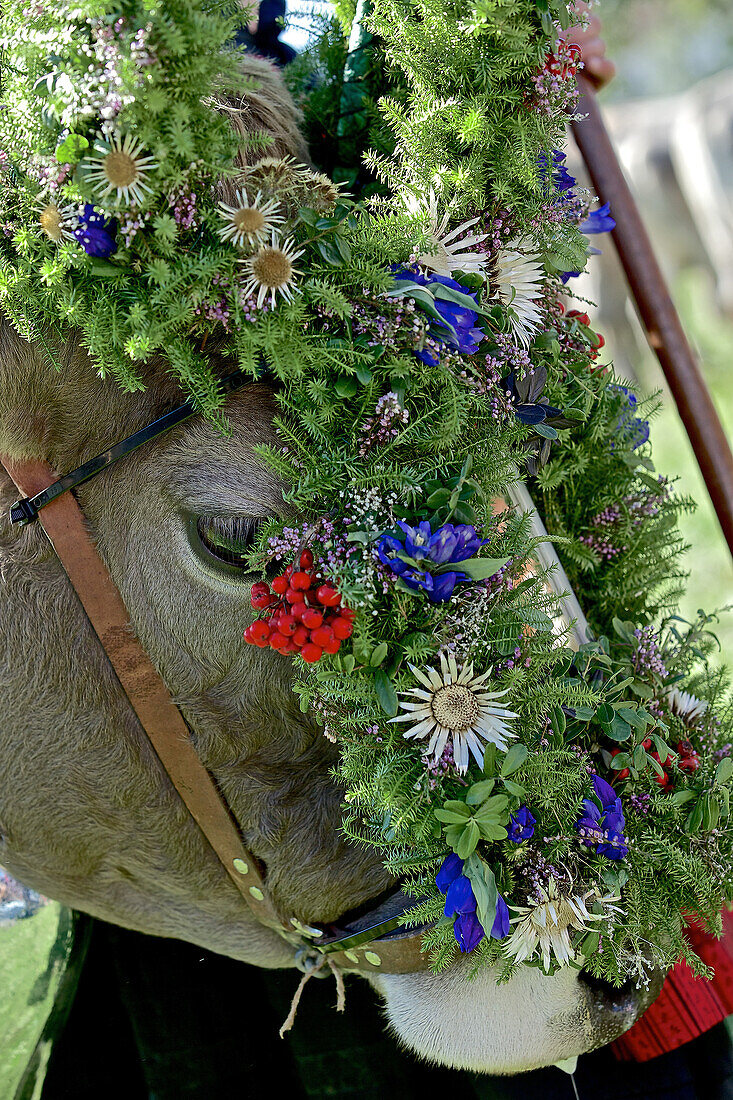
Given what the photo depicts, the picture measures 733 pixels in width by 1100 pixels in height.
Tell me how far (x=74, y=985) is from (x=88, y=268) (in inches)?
64.6

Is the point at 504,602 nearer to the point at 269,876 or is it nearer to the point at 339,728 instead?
the point at 339,728

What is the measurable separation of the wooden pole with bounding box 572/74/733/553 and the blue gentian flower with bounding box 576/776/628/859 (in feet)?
4.52

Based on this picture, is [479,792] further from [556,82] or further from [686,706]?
[556,82]

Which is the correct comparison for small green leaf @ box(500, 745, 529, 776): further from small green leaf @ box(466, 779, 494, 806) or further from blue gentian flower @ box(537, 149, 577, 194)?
blue gentian flower @ box(537, 149, 577, 194)

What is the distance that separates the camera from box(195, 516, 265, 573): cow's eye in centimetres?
147

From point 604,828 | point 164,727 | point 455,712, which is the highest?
point 164,727

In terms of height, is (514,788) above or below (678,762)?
above

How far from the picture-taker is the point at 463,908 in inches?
54.3

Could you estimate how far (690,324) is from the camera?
9.68 meters

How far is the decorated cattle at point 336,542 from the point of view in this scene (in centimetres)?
130

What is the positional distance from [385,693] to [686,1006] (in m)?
1.15

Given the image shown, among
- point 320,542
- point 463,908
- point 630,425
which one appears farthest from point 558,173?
point 463,908

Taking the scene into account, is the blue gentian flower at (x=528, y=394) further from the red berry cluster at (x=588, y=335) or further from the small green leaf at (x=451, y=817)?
the small green leaf at (x=451, y=817)

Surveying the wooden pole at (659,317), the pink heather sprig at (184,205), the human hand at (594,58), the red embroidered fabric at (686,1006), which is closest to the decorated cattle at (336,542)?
the pink heather sprig at (184,205)
